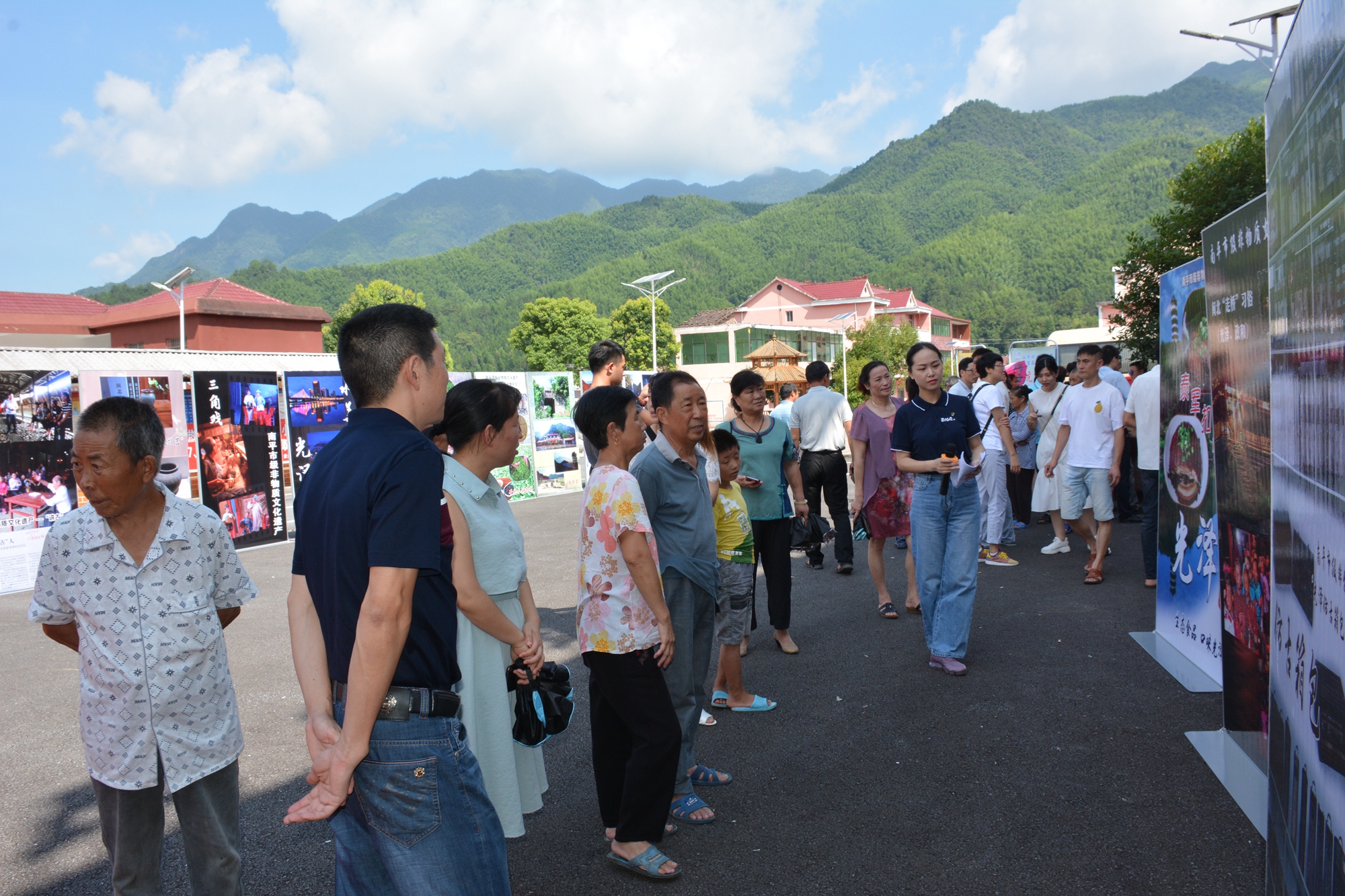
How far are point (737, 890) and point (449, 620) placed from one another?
5.59 ft

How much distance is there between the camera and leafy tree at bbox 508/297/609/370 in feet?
269

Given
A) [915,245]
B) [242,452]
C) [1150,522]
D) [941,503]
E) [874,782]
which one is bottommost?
[874,782]

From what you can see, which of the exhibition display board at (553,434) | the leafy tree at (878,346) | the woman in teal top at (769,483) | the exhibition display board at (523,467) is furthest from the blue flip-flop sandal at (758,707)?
the leafy tree at (878,346)

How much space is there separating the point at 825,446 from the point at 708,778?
4568 millimetres

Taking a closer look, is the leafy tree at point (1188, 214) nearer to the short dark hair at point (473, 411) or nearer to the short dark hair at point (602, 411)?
the short dark hair at point (602, 411)

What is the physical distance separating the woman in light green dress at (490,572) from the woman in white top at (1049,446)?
6.18 m

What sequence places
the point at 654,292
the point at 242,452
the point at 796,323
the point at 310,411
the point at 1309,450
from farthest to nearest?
1. the point at 796,323
2. the point at 654,292
3. the point at 310,411
4. the point at 242,452
5. the point at 1309,450

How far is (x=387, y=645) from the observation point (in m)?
1.59

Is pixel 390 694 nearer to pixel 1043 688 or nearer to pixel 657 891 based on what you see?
pixel 657 891

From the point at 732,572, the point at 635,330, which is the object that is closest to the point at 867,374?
the point at 732,572

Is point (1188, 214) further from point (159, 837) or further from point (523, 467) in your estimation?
point (159, 837)

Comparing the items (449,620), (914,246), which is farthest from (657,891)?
(914,246)

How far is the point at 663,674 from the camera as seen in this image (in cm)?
307

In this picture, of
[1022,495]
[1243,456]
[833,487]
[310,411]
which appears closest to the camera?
[1243,456]
